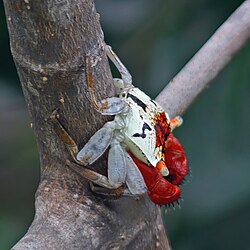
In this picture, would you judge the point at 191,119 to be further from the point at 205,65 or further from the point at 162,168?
the point at 162,168

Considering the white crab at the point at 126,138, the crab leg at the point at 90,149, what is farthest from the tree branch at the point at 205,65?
the crab leg at the point at 90,149

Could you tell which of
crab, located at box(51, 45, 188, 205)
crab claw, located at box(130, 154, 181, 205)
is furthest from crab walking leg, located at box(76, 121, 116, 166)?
crab claw, located at box(130, 154, 181, 205)

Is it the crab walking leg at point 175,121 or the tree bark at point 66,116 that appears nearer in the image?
the tree bark at point 66,116

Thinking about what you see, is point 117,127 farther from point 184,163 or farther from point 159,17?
point 159,17

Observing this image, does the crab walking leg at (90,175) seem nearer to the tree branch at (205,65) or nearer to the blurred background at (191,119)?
the tree branch at (205,65)

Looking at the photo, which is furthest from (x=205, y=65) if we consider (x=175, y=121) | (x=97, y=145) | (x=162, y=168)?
(x=97, y=145)

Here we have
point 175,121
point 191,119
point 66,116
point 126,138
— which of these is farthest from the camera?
point 191,119

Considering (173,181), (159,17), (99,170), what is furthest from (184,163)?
(159,17)

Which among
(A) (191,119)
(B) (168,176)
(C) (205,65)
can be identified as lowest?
(A) (191,119)

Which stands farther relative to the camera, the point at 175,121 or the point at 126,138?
the point at 175,121
